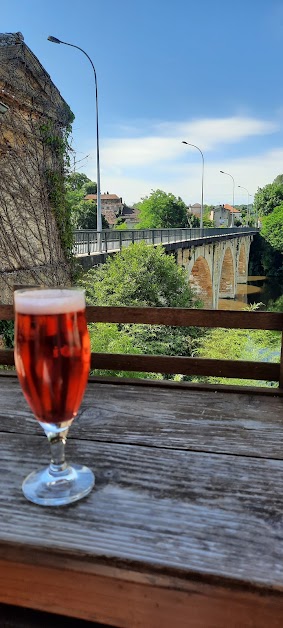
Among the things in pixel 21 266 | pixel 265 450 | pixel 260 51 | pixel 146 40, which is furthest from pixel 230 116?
pixel 265 450

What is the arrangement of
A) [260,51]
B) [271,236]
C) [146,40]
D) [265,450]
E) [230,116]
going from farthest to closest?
[230,116] < [271,236] < [260,51] < [146,40] < [265,450]

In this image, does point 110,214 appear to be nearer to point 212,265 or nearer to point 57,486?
point 212,265

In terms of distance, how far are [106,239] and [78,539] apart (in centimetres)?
1149

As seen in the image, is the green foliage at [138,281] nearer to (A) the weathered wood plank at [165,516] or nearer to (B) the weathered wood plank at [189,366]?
(B) the weathered wood plank at [189,366]

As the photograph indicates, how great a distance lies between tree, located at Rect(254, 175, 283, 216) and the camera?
1990 inches

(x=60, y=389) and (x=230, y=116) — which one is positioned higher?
(x=230, y=116)

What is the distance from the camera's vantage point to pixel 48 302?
→ 1.86 ft

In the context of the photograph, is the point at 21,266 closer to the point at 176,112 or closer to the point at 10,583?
the point at 10,583

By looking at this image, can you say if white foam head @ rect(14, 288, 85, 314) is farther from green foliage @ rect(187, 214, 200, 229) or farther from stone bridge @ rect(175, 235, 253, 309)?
green foliage @ rect(187, 214, 200, 229)

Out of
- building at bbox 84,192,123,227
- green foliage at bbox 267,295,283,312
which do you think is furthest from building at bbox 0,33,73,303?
building at bbox 84,192,123,227

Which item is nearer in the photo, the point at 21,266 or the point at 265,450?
the point at 265,450

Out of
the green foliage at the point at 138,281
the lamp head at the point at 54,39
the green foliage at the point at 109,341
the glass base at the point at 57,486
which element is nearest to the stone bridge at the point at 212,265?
the green foliage at the point at 138,281

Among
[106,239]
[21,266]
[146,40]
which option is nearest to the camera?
[21,266]

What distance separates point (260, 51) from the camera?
35.4 meters
